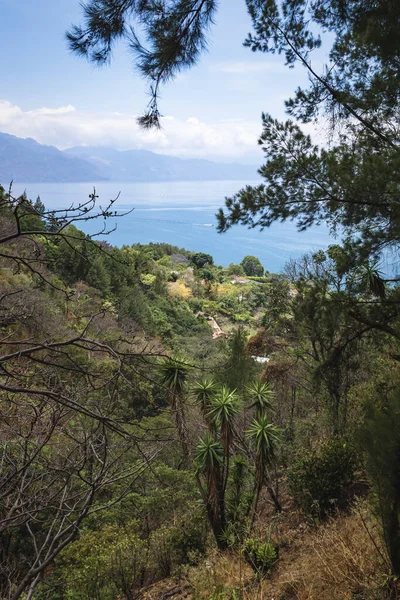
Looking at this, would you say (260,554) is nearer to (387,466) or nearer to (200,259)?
(387,466)

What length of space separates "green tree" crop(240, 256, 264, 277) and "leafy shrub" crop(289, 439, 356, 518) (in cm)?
4505

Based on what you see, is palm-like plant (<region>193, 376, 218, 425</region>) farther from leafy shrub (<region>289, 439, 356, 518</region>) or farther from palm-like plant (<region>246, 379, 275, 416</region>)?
leafy shrub (<region>289, 439, 356, 518</region>)

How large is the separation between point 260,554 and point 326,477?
201cm

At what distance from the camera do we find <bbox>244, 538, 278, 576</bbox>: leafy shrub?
389cm

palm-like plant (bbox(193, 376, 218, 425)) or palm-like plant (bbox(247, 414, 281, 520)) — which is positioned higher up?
palm-like plant (bbox(193, 376, 218, 425))

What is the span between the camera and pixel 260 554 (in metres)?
3.94

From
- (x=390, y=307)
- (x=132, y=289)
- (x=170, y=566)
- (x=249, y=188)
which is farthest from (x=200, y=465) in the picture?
(x=132, y=289)

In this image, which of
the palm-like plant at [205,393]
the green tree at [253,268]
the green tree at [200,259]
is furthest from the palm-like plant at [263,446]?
the green tree at [253,268]

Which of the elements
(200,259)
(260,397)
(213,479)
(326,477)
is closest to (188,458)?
(213,479)

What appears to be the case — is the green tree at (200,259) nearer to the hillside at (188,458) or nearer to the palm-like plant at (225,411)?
the hillside at (188,458)

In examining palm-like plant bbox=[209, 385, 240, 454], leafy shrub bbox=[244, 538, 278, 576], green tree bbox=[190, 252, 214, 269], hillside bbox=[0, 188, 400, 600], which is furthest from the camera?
green tree bbox=[190, 252, 214, 269]

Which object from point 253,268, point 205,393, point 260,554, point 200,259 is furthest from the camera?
point 253,268

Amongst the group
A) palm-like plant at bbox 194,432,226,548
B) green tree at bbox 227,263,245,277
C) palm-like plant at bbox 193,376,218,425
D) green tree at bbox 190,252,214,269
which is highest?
green tree at bbox 190,252,214,269

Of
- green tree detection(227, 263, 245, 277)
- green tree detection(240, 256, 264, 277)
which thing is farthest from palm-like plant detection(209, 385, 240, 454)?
green tree detection(240, 256, 264, 277)
